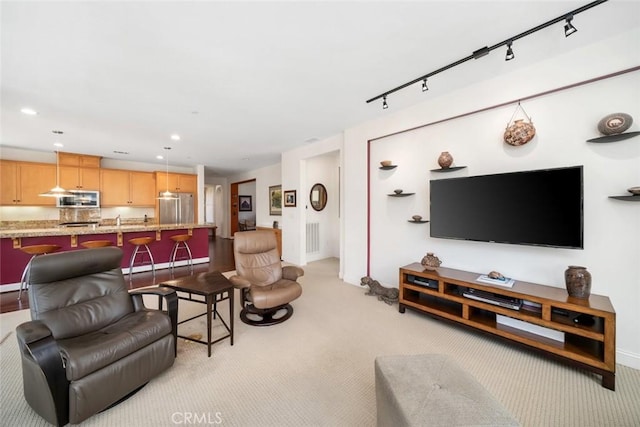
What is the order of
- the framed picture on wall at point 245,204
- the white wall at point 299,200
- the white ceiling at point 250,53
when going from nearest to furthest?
1. the white ceiling at point 250,53
2. the white wall at point 299,200
3. the framed picture on wall at point 245,204

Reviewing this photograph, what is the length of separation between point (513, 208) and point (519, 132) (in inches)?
28.9

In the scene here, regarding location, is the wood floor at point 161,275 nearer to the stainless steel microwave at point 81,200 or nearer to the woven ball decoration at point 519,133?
the stainless steel microwave at point 81,200

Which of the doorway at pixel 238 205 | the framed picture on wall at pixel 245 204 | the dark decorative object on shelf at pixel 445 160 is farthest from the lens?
the framed picture on wall at pixel 245 204

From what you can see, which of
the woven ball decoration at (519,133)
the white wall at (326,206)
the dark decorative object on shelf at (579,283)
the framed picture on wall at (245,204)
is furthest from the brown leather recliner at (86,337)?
the framed picture on wall at (245,204)

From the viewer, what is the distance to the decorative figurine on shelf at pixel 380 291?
325 cm

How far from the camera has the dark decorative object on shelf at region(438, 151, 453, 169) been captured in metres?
2.84

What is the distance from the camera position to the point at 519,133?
2.36 metres

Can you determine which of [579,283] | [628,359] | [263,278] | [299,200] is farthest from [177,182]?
[628,359]

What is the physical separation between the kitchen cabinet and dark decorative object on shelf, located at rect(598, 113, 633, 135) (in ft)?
27.3

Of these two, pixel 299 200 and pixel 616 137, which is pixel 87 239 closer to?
pixel 299 200

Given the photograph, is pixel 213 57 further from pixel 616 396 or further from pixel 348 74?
pixel 616 396

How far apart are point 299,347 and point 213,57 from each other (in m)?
2.69

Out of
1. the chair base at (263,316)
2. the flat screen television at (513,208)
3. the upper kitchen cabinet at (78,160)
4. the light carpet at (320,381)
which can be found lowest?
the light carpet at (320,381)

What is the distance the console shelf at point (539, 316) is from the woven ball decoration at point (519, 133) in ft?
4.49
